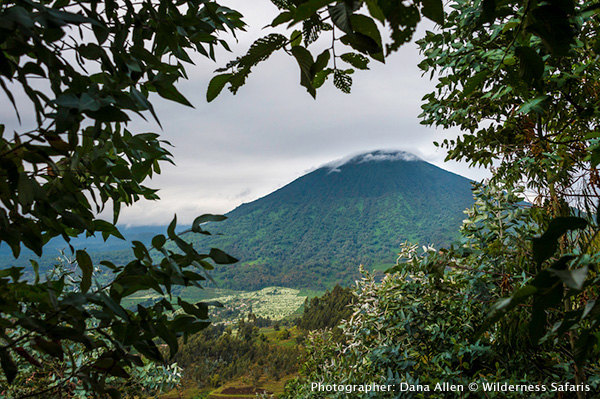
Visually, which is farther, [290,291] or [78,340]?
[290,291]

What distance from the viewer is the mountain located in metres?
55.4

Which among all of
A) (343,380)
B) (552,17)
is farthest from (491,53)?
(343,380)

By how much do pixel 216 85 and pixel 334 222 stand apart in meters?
65.3

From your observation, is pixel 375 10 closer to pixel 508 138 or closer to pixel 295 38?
pixel 295 38

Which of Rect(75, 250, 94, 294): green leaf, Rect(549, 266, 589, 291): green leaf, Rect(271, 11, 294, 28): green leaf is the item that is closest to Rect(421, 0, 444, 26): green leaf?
Rect(271, 11, 294, 28): green leaf

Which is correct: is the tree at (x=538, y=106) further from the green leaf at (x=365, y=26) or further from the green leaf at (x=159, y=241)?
the green leaf at (x=159, y=241)

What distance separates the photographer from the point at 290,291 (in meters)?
55.2

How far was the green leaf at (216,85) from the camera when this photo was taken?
2.06 feet

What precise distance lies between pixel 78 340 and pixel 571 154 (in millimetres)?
2558

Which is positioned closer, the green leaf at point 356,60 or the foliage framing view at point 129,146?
the foliage framing view at point 129,146

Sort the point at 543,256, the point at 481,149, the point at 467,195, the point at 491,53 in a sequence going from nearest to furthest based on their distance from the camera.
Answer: the point at 543,256 → the point at 491,53 → the point at 481,149 → the point at 467,195

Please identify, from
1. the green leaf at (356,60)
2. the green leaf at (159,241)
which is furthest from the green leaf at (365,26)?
the green leaf at (159,241)

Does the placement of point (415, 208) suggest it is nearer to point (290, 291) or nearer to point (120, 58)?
point (290, 291)

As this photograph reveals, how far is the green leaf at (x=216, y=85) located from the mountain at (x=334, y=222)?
5031 cm
